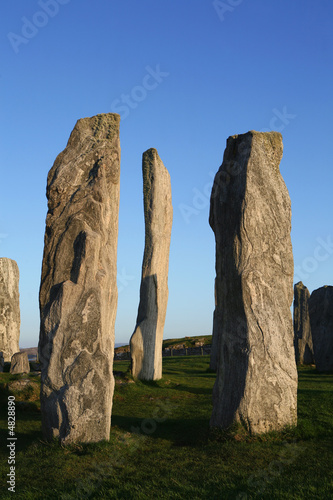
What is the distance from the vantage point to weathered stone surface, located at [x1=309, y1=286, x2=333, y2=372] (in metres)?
17.8

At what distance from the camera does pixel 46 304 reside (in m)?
7.95

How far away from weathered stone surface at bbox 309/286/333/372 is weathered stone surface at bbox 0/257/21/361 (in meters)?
12.2

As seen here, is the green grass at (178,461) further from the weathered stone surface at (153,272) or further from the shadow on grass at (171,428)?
the weathered stone surface at (153,272)

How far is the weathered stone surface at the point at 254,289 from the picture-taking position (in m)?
7.87

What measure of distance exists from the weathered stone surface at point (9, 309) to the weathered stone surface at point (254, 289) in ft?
44.3

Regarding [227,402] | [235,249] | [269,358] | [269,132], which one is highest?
[269,132]

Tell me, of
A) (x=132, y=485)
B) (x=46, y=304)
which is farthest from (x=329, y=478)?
(x=46, y=304)

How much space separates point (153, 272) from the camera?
15.6 m

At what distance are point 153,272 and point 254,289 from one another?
7.66 meters

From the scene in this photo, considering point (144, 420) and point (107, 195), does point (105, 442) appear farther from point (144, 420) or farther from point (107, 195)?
point (107, 195)

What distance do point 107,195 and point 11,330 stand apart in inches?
520

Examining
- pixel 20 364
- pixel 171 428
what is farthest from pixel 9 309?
pixel 171 428

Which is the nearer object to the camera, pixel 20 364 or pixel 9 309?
pixel 20 364

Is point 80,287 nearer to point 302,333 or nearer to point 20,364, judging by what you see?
point 20,364
